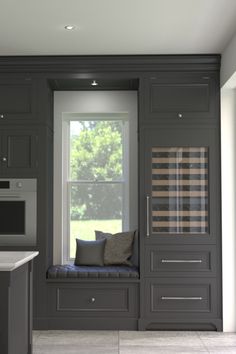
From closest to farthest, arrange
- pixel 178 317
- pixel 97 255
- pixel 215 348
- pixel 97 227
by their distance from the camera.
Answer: pixel 215 348 → pixel 178 317 → pixel 97 255 → pixel 97 227

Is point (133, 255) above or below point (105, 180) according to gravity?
below

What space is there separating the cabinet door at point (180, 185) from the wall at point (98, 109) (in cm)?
57

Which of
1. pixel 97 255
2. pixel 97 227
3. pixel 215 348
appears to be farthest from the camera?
pixel 97 227

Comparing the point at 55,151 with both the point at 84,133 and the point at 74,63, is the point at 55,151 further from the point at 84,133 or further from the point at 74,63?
the point at 74,63

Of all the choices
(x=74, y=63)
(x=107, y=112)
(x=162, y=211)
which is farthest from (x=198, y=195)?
(x=74, y=63)

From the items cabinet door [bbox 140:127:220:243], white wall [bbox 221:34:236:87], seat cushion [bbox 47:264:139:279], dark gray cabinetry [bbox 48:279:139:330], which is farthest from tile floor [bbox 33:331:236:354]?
white wall [bbox 221:34:236:87]

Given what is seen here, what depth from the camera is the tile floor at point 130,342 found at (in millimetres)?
4613

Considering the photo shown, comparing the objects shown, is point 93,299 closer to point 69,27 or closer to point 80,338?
point 80,338

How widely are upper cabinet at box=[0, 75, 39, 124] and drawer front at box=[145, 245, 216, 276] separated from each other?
6.07 ft

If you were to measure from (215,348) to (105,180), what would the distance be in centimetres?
228

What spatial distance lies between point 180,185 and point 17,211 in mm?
1691

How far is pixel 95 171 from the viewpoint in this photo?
6105 millimetres

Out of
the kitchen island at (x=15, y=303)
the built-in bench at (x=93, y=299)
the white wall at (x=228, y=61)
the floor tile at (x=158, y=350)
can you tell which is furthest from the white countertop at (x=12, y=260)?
the white wall at (x=228, y=61)

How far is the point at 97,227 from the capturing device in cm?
607
